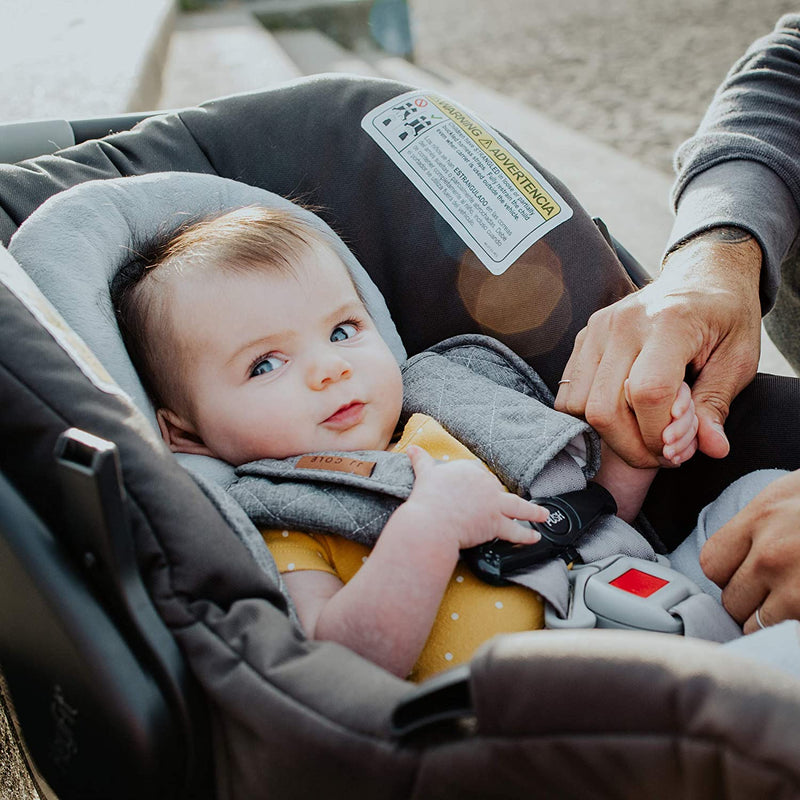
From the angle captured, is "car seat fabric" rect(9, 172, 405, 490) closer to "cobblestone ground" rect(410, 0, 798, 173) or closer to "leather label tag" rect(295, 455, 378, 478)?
"leather label tag" rect(295, 455, 378, 478)

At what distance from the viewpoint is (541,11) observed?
8.92 meters

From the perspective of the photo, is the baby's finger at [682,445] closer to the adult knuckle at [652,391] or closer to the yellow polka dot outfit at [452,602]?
the adult knuckle at [652,391]

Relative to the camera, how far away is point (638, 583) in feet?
3.34

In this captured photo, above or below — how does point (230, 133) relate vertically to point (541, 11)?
above

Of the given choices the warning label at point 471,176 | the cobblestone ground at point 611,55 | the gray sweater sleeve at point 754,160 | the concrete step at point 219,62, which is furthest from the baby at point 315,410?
the cobblestone ground at point 611,55

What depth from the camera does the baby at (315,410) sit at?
94 cm

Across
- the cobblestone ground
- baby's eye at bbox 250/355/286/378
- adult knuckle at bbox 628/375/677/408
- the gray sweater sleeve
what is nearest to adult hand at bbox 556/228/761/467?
adult knuckle at bbox 628/375/677/408

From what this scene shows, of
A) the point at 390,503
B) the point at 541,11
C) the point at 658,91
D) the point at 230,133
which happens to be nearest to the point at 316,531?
the point at 390,503

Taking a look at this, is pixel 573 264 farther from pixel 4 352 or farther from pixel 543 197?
pixel 4 352

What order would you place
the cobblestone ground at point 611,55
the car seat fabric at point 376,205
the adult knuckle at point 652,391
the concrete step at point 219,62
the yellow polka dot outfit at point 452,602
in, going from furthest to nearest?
1. the cobblestone ground at point 611,55
2. the concrete step at point 219,62
3. the car seat fabric at point 376,205
4. the adult knuckle at point 652,391
5. the yellow polka dot outfit at point 452,602

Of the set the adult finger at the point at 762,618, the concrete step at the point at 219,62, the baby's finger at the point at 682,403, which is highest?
the baby's finger at the point at 682,403

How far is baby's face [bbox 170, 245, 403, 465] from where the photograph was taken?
1.09 m

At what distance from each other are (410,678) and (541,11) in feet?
30.2

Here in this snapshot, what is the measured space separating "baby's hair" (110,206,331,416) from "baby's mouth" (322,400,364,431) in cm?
20
